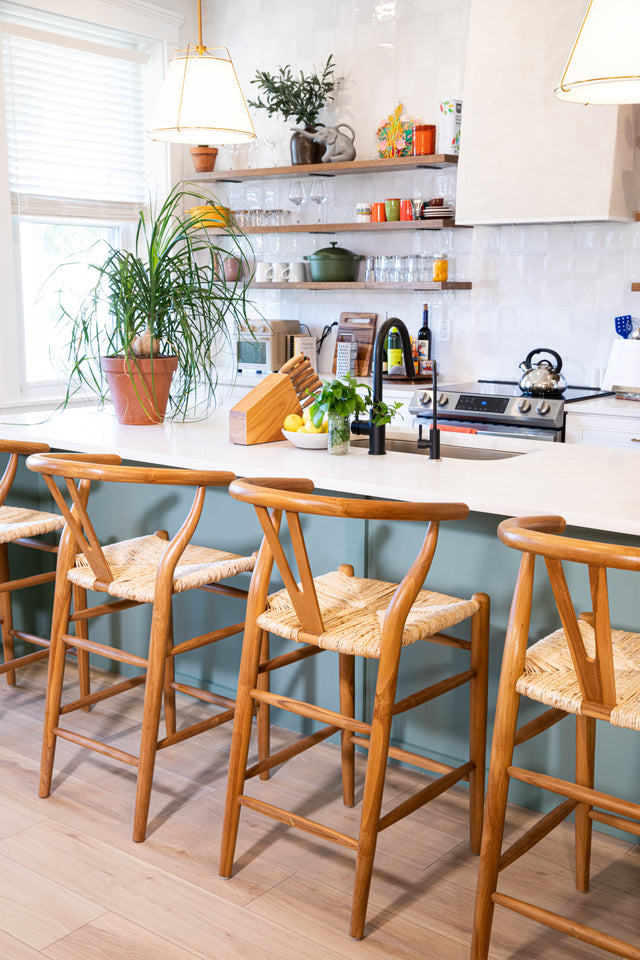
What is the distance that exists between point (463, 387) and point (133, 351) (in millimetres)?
2031

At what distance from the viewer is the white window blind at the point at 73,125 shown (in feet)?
16.2

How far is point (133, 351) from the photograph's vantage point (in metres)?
3.18

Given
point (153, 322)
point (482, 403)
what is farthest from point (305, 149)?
point (153, 322)

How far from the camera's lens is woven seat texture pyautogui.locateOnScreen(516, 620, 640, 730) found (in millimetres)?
1623

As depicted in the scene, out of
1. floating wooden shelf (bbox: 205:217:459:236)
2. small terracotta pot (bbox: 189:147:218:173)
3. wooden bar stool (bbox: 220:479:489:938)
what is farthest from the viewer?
small terracotta pot (bbox: 189:147:218:173)

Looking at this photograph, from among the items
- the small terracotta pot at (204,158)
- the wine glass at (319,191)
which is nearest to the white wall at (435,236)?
the wine glass at (319,191)

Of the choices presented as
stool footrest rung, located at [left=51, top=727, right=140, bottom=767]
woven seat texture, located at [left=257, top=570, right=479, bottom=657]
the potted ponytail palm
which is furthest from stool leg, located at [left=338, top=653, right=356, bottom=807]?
the potted ponytail palm

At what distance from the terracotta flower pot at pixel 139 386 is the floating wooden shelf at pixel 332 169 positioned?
2159 millimetres

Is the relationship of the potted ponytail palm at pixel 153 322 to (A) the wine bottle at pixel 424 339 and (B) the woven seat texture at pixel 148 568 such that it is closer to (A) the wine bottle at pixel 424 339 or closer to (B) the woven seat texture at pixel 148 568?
(B) the woven seat texture at pixel 148 568

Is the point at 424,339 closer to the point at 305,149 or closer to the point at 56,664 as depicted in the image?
the point at 305,149

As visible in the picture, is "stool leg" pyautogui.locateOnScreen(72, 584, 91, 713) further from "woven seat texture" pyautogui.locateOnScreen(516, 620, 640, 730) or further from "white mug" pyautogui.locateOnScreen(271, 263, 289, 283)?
"white mug" pyautogui.locateOnScreen(271, 263, 289, 283)

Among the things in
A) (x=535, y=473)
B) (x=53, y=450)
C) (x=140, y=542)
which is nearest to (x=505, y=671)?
(x=535, y=473)

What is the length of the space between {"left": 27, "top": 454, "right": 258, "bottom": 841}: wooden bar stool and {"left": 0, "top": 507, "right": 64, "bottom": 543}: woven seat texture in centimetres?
30

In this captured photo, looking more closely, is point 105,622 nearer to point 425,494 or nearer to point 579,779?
point 425,494
